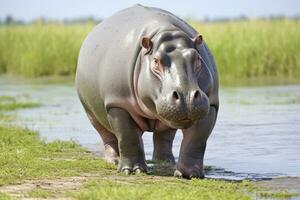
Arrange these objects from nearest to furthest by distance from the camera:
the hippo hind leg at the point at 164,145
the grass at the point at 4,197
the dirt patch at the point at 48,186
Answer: the grass at the point at 4,197 → the dirt patch at the point at 48,186 → the hippo hind leg at the point at 164,145

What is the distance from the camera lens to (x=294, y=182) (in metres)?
7.08

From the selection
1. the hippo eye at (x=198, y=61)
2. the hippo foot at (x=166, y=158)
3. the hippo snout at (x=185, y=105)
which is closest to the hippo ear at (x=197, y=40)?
the hippo eye at (x=198, y=61)

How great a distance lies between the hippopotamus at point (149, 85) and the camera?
6.82 meters

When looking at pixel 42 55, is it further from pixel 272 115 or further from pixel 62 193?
pixel 62 193

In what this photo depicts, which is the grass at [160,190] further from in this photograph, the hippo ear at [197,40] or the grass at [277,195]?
the hippo ear at [197,40]

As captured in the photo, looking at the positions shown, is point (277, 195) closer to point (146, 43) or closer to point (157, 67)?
point (157, 67)

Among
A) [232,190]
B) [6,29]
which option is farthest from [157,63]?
[6,29]

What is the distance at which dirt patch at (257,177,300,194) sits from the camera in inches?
267

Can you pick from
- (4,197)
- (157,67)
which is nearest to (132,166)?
(157,67)

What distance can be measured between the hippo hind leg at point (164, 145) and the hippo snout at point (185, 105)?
161 centimetres

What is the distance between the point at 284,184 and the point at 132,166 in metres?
1.28

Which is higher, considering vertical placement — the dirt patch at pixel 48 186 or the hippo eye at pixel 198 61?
the hippo eye at pixel 198 61

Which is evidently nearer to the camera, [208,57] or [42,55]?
[208,57]

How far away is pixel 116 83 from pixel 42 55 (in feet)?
48.6
